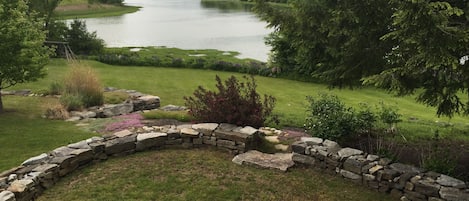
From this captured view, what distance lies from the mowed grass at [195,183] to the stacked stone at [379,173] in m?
0.15

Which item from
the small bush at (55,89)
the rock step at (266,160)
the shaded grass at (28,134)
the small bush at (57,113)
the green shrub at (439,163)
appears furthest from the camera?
the small bush at (55,89)

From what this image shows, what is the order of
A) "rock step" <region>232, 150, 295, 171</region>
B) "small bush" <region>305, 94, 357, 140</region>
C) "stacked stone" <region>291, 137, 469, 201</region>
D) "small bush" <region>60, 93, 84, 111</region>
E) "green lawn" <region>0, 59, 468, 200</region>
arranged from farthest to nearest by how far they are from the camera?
"small bush" <region>60, 93, 84, 111</region>, "small bush" <region>305, 94, 357, 140</region>, "rock step" <region>232, 150, 295, 171</region>, "green lawn" <region>0, 59, 468, 200</region>, "stacked stone" <region>291, 137, 469, 201</region>

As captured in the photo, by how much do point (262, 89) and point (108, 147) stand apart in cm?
1256

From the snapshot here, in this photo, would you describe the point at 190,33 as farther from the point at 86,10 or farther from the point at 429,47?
the point at 429,47

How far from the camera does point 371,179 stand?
20.6ft

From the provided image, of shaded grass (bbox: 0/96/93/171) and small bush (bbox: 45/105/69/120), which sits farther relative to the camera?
small bush (bbox: 45/105/69/120)

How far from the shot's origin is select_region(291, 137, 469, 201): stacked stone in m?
5.61

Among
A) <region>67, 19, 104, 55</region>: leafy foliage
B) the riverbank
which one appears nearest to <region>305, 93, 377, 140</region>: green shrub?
<region>67, 19, 104, 55</region>: leafy foliage

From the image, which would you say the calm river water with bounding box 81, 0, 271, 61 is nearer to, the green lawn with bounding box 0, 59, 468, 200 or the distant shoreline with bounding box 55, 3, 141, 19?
the distant shoreline with bounding box 55, 3, 141, 19

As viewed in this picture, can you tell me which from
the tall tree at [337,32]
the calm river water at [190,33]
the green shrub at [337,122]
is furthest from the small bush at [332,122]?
the calm river water at [190,33]

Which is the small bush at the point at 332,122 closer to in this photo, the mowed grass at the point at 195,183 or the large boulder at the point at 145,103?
the mowed grass at the point at 195,183

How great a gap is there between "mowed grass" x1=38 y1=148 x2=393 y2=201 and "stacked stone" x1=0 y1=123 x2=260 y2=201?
19 cm

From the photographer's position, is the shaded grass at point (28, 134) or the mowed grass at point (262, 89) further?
the mowed grass at point (262, 89)

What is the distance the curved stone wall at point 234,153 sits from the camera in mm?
5789
